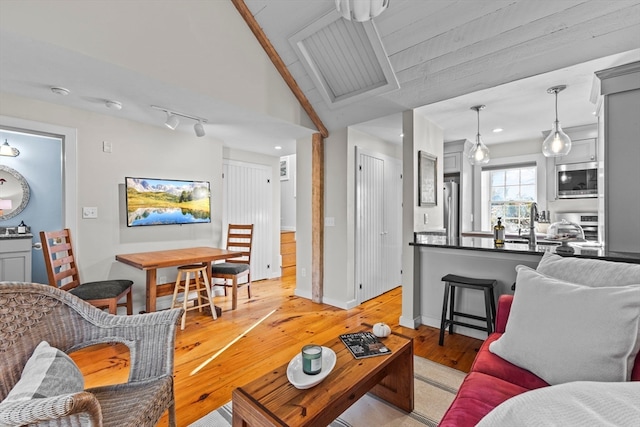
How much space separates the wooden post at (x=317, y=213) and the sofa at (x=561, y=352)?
98.0 inches

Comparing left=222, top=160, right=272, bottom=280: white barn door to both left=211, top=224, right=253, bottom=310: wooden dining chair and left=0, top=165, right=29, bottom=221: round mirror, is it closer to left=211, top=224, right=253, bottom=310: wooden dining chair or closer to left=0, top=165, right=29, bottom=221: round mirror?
left=211, top=224, right=253, bottom=310: wooden dining chair

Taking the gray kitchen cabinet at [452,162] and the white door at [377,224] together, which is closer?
Answer: the white door at [377,224]

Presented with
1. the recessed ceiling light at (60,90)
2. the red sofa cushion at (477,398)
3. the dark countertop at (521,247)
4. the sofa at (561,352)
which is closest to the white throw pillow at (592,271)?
the sofa at (561,352)

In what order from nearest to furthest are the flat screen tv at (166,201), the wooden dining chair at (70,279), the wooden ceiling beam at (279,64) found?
1. the wooden dining chair at (70,279)
2. the wooden ceiling beam at (279,64)
3. the flat screen tv at (166,201)

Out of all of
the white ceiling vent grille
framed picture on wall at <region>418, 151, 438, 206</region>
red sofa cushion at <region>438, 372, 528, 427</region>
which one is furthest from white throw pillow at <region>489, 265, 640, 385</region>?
the white ceiling vent grille

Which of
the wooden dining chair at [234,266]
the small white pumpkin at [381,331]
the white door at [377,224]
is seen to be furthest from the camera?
the white door at [377,224]

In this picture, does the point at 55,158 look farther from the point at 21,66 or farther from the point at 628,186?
the point at 628,186

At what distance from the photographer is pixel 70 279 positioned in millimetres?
2900

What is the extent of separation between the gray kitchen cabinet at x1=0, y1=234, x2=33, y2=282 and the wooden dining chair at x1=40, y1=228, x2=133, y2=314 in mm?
557

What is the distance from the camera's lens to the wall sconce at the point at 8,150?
3.86 metres

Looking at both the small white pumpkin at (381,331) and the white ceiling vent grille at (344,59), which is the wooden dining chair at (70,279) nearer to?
the small white pumpkin at (381,331)

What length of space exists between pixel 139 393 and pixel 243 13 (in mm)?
3137

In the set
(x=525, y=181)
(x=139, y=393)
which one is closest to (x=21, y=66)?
(x=139, y=393)

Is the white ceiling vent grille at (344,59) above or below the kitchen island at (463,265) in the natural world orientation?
above
